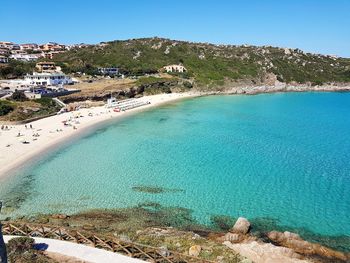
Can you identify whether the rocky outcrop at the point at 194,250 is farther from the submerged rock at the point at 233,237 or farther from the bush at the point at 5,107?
the bush at the point at 5,107

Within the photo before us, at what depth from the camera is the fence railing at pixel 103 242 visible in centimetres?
1739

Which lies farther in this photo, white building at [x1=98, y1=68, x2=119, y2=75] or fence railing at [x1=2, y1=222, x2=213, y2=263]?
white building at [x1=98, y1=68, x2=119, y2=75]

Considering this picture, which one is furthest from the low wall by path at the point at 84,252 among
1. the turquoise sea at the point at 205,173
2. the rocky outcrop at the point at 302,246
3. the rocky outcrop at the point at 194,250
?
the rocky outcrop at the point at 302,246

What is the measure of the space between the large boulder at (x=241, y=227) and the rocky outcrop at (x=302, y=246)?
1.41m

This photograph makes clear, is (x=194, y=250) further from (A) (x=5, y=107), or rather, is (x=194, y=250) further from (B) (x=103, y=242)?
(A) (x=5, y=107)

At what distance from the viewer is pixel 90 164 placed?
3862 centimetres

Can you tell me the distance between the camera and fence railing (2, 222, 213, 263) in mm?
17391

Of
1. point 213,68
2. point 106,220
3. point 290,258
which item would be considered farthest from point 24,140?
point 213,68

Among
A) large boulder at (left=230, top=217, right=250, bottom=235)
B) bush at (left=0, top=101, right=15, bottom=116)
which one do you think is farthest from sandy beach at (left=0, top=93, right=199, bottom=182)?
large boulder at (left=230, top=217, right=250, bottom=235)

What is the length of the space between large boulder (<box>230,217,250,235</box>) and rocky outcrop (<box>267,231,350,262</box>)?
4.61 ft

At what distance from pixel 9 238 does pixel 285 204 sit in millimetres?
19391

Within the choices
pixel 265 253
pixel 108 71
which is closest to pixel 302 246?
pixel 265 253

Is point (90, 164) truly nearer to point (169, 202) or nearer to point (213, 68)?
point (169, 202)

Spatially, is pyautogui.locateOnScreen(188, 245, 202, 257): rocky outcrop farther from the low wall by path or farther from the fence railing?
the low wall by path
